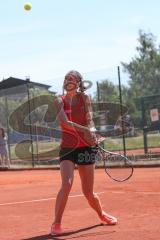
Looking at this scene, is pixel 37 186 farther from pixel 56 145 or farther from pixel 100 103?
pixel 56 145

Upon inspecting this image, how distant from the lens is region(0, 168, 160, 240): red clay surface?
7043mm

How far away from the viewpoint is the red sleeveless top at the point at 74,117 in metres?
7.17

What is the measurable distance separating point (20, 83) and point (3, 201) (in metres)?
13.4

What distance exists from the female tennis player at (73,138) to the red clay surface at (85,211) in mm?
499

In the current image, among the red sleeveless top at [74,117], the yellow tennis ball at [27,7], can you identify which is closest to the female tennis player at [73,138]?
the red sleeveless top at [74,117]

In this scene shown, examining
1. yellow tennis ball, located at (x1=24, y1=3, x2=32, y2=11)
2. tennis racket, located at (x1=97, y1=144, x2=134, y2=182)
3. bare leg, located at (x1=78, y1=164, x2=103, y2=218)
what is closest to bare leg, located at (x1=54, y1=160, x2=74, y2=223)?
bare leg, located at (x1=78, y1=164, x2=103, y2=218)

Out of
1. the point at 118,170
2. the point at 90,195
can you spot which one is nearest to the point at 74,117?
the point at 90,195

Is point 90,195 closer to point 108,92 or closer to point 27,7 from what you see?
point 27,7

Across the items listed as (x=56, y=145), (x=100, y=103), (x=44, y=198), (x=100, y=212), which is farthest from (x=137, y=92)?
(x=100, y=212)

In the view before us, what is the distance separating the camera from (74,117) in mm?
7219

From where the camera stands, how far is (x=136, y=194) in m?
10.8

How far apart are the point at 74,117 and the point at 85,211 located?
2.21 metres

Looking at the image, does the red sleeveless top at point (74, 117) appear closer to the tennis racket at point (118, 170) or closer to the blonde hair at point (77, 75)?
the blonde hair at point (77, 75)

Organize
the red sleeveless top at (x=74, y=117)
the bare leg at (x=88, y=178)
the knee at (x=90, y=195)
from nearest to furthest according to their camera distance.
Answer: the red sleeveless top at (x=74, y=117)
the bare leg at (x=88, y=178)
the knee at (x=90, y=195)
